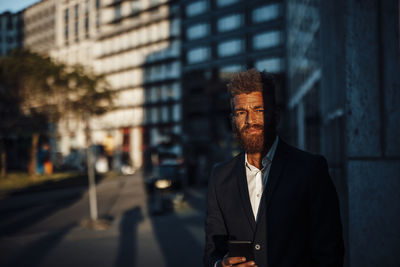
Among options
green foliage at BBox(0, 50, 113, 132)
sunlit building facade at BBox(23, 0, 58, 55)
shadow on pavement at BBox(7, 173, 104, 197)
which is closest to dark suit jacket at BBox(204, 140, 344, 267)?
shadow on pavement at BBox(7, 173, 104, 197)

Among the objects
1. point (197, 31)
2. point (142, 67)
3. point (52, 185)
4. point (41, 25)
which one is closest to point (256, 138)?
point (52, 185)

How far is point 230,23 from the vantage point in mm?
42406

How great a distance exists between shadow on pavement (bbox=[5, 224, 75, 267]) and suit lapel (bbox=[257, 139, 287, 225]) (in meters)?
5.61

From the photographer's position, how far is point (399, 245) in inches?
119

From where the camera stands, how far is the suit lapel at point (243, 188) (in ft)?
6.84

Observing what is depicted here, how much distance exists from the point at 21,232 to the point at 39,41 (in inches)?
2834

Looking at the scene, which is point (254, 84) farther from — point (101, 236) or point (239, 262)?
point (101, 236)

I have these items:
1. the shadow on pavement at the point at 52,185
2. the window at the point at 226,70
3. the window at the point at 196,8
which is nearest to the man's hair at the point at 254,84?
the shadow on pavement at the point at 52,185

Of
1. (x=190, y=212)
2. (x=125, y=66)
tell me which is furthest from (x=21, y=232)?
(x=125, y=66)

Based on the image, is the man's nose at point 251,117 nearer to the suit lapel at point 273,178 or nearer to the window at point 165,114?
the suit lapel at point 273,178

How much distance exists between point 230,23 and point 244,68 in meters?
41.6

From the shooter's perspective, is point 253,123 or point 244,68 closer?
point 253,123

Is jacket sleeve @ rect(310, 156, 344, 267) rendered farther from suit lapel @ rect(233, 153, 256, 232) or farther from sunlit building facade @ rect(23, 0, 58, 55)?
sunlit building facade @ rect(23, 0, 58, 55)

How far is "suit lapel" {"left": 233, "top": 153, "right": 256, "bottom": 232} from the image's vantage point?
2085mm
